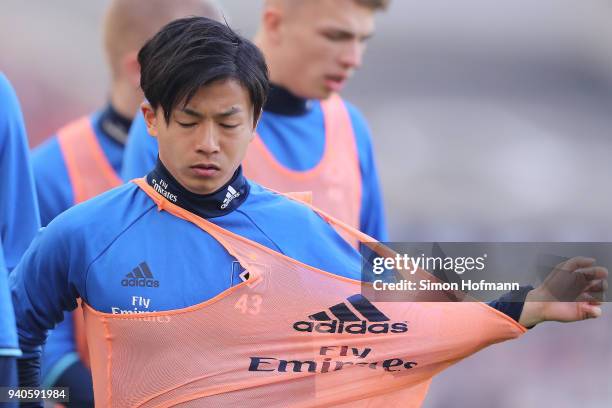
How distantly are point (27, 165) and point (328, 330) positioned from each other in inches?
35.1

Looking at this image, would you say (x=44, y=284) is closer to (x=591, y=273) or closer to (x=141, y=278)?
(x=141, y=278)

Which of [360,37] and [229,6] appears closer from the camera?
[360,37]

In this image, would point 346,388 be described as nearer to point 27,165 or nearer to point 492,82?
point 27,165

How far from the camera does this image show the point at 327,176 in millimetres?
4414

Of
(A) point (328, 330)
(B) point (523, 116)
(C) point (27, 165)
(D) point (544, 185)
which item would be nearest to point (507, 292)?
(A) point (328, 330)

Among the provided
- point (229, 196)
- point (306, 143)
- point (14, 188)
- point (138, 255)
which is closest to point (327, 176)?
point (306, 143)

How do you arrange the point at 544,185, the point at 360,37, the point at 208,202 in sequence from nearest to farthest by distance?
the point at 208,202 → the point at 360,37 → the point at 544,185

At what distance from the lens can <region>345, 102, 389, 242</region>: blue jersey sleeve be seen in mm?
4391

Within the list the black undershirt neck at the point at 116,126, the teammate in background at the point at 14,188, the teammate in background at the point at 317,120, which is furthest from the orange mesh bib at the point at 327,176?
the teammate in background at the point at 14,188

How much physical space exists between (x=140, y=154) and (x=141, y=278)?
1.06 m

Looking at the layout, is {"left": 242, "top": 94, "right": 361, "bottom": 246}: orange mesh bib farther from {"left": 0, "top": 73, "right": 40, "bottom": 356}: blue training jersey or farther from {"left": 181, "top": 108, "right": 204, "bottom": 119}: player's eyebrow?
{"left": 181, "top": 108, "right": 204, "bottom": 119}: player's eyebrow

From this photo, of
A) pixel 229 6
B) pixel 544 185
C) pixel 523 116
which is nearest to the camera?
pixel 229 6

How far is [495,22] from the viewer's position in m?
10.1

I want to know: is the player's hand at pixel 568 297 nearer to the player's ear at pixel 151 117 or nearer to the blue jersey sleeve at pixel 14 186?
the player's ear at pixel 151 117
